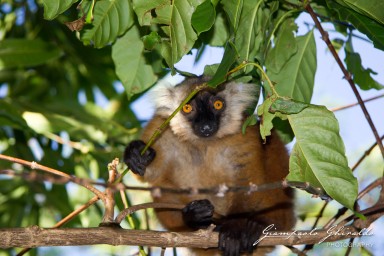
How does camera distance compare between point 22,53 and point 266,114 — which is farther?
point 22,53

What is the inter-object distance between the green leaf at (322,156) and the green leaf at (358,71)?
1343 mm

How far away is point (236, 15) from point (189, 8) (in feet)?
0.92

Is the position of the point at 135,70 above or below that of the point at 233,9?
below

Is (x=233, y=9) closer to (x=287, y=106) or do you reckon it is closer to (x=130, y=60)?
(x=287, y=106)

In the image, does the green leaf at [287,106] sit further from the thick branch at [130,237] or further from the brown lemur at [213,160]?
the brown lemur at [213,160]

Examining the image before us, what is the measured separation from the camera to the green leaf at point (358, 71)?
451 cm

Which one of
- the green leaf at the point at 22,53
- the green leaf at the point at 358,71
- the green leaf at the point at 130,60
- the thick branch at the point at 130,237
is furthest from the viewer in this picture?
the green leaf at the point at 22,53

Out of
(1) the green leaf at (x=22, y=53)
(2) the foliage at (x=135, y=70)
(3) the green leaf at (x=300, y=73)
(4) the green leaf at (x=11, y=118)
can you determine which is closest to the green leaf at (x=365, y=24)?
(2) the foliage at (x=135, y=70)

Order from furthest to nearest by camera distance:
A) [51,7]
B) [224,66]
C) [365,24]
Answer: [365,24] < [51,7] < [224,66]

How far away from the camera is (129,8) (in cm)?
395

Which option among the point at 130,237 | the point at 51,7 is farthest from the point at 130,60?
the point at 130,237

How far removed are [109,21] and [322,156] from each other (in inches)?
65.7

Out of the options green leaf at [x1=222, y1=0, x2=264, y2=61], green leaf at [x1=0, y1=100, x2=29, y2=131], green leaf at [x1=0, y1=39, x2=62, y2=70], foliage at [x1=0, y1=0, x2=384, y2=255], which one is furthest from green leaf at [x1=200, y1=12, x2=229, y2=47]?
green leaf at [x1=0, y1=39, x2=62, y2=70]

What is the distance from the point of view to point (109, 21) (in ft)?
13.0
